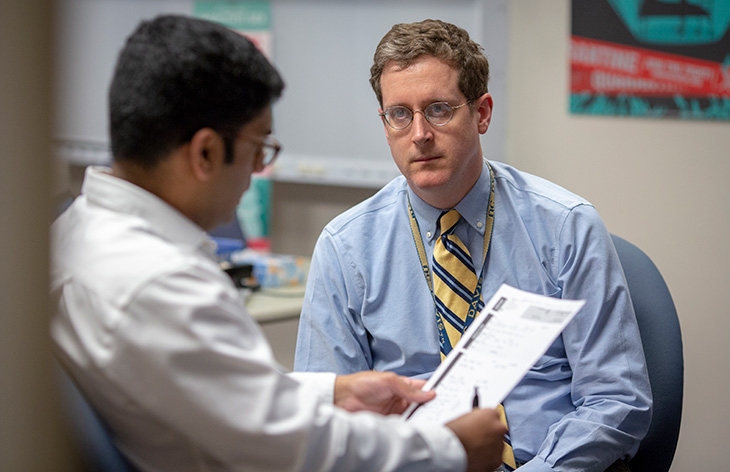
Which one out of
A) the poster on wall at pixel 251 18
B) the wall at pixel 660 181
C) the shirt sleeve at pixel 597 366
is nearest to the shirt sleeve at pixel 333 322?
the shirt sleeve at pixel 597 366

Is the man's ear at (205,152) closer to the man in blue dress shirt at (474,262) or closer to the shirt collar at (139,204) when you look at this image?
the shirt collar at (139,204)

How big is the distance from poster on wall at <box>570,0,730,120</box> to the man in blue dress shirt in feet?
3.95

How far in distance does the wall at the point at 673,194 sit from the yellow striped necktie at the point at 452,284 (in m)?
1.41

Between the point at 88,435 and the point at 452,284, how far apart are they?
2.85 ft

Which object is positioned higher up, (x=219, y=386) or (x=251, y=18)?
(x=251, y=18)

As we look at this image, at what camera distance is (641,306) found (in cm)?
162

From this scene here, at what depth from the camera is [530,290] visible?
1.56 m

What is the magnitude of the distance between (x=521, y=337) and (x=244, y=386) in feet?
1.72

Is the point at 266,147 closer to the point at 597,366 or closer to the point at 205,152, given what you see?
the point at 205,152

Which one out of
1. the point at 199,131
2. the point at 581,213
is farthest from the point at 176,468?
the point at 581,213

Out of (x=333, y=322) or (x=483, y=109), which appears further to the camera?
(x=483, y=109)

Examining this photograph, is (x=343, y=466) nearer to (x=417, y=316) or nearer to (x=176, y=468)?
(x=176, y=468)

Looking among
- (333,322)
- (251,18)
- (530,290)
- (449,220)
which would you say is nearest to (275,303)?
(333,322)

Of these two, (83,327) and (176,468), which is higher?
(83,327)
